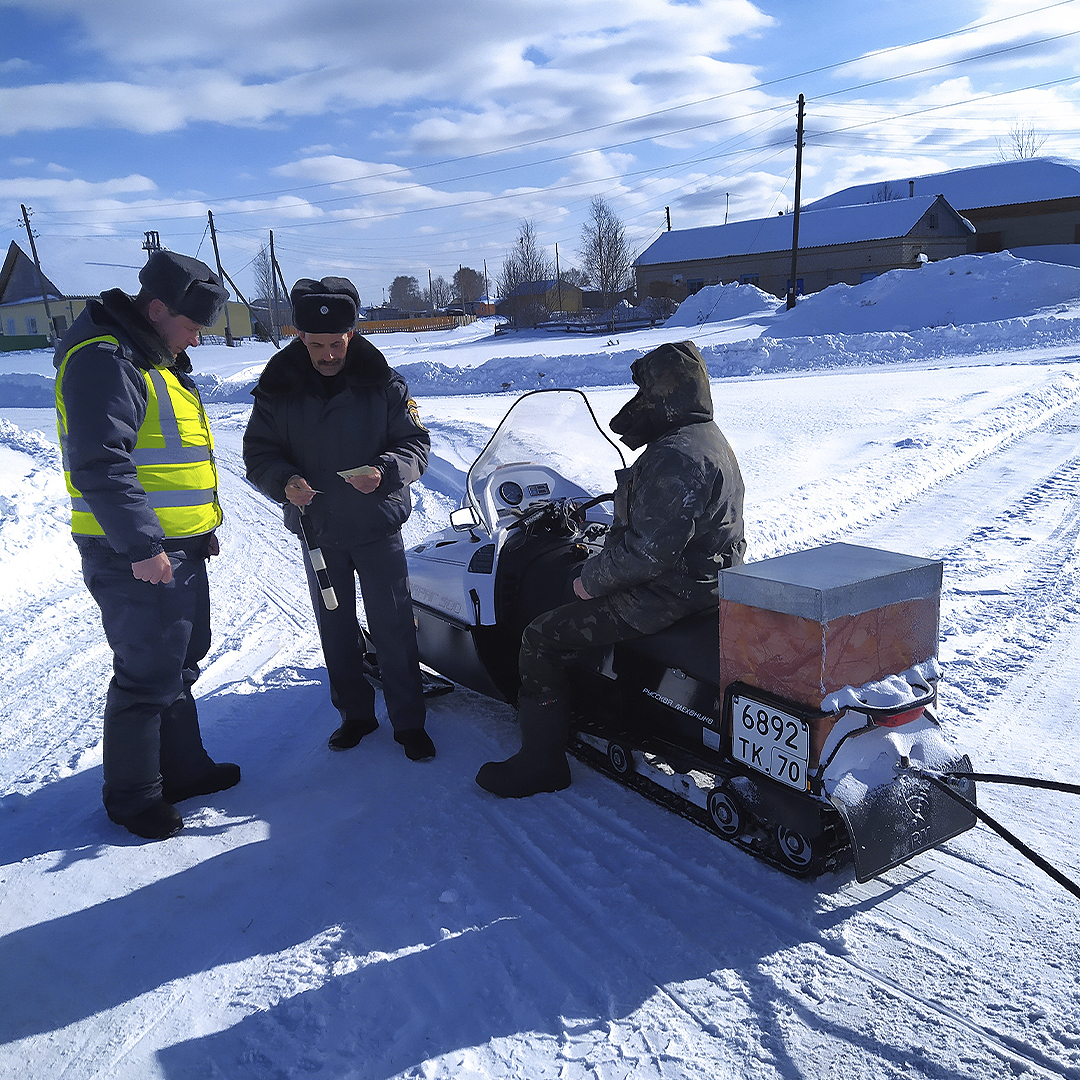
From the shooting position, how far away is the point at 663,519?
2.64 meters

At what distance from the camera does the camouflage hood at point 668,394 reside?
8.89ft

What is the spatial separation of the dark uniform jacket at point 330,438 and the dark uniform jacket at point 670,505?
3.44 feet

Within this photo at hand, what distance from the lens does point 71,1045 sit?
2037 mm

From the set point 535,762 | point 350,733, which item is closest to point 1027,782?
point 535,762

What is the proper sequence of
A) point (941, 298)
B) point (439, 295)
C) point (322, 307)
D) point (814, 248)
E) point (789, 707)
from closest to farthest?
point (789, 707), point (322, 307), point (941, 298), point (814, 248), point (439, 295)

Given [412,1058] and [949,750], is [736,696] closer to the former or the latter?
[949,750]

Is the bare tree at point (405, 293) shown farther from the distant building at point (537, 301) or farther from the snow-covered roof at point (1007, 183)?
the snow-covered roof at point (1007, 183)

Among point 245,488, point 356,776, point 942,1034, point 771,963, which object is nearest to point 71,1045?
point 356,776

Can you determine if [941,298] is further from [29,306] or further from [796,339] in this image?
[29,306]

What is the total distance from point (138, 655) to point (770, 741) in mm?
2184

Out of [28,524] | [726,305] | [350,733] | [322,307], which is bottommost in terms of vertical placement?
[350,733]

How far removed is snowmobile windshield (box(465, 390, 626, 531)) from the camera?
384cm

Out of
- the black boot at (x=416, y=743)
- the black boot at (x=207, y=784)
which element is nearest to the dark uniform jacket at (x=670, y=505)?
the black boot at (x=416, y=743)

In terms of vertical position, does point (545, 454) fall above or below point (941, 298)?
below
